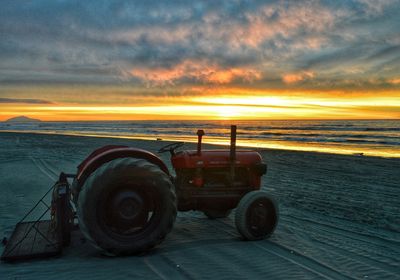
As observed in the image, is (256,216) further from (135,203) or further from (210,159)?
(135,203)

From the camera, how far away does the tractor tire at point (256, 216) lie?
5004mm

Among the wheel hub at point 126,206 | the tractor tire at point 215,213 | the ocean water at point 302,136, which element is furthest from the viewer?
the ocean water at point 302,136

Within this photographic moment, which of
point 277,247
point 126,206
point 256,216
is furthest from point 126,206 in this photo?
point 277,247

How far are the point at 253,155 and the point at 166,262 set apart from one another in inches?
88.5

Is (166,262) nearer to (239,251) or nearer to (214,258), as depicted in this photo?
(214,258)

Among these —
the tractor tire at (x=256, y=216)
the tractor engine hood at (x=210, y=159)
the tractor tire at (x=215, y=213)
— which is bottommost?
the tractor tire at (x=215, y=213)

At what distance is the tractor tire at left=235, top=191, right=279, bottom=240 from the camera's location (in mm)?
5004

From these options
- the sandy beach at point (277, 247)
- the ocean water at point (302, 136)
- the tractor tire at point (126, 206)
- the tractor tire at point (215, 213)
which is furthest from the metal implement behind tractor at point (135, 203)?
the ocean water at point (302, 136)

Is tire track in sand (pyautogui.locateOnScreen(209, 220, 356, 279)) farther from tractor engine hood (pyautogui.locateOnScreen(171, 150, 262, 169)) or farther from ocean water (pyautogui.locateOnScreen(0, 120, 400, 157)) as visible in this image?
ocean water (pyautogui.locateOnScreen(0, 120, 400, 157))

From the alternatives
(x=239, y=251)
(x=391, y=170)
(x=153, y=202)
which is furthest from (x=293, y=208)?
(x=391, y=170)

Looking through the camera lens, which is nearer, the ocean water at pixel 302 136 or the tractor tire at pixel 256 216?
the tractor tire at pixel 256 216

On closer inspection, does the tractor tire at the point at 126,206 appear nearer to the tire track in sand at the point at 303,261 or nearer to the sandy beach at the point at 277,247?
the sandy beach at the point at 277,247

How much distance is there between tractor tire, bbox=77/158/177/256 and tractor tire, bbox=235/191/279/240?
1.10m

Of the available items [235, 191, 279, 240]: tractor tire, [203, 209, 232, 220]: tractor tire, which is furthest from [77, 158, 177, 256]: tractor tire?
[203, 209, 232, 220]: tractor tire
